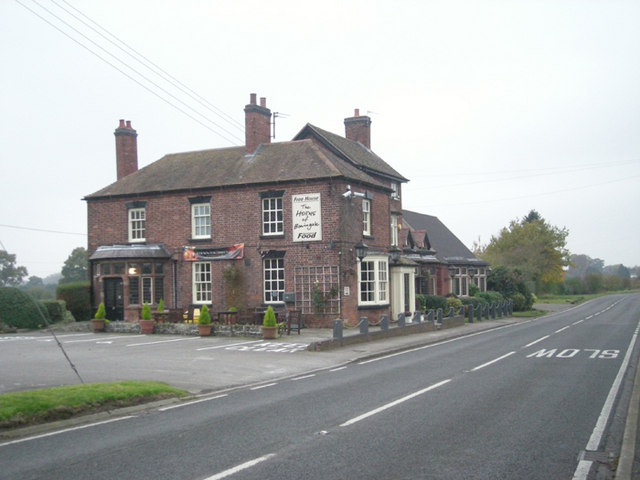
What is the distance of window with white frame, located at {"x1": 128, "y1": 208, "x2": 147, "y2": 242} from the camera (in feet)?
113

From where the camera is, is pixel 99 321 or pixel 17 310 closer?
pixel 99 321

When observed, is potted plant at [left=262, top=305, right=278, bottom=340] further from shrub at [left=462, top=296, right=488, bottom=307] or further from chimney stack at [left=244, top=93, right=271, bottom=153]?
shrub at [left=462, top=296, right=488, bottom=307]

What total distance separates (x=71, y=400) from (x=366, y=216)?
22841mm

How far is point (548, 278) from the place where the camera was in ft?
277

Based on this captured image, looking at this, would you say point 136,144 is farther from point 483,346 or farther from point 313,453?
point 313,453

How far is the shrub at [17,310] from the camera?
30.8 m

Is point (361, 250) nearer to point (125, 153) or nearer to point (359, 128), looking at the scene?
point (359, 128)

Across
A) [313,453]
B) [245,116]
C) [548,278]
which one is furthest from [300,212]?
[548,278]

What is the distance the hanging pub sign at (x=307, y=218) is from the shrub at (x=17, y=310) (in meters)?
12.7

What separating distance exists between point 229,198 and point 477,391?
21.5 meters

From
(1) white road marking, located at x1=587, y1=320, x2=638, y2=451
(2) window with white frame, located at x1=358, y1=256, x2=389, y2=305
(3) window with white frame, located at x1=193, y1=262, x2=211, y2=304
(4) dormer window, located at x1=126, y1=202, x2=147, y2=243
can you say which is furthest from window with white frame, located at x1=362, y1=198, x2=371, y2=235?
(1) white road marking, located at x1=587, y1=320, x2=638, y2=451

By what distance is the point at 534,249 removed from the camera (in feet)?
266

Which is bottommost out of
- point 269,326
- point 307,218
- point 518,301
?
point 518,301

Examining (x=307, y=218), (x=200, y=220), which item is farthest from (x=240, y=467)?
(x=200, y=220)
